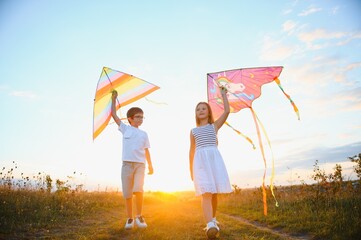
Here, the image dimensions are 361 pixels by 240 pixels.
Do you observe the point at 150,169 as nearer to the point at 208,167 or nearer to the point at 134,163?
the point at 134,163

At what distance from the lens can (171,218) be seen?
282 inches

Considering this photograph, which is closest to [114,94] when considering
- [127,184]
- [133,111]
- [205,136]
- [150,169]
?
[133,111]

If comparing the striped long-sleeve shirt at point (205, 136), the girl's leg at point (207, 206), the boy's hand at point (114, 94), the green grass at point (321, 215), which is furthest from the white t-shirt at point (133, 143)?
the green grass at point (321, 215)

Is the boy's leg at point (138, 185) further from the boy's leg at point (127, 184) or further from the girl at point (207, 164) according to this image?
the girl at point (207, 164)

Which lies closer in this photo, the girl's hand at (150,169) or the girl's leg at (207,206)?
the girl's leg at (207,206)

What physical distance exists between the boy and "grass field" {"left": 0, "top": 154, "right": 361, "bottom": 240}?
48 cm

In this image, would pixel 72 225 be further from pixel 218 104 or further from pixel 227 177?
pixel 218 104

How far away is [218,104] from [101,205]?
21.1ft

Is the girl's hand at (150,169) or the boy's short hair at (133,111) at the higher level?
the boy's short hair at (133,111)

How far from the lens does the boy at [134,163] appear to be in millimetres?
6039

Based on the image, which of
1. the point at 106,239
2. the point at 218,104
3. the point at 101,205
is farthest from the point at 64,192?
the point at 218,104

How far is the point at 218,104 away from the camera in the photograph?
706 cm

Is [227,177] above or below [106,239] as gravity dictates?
above

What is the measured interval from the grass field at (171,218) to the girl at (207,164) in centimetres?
66
